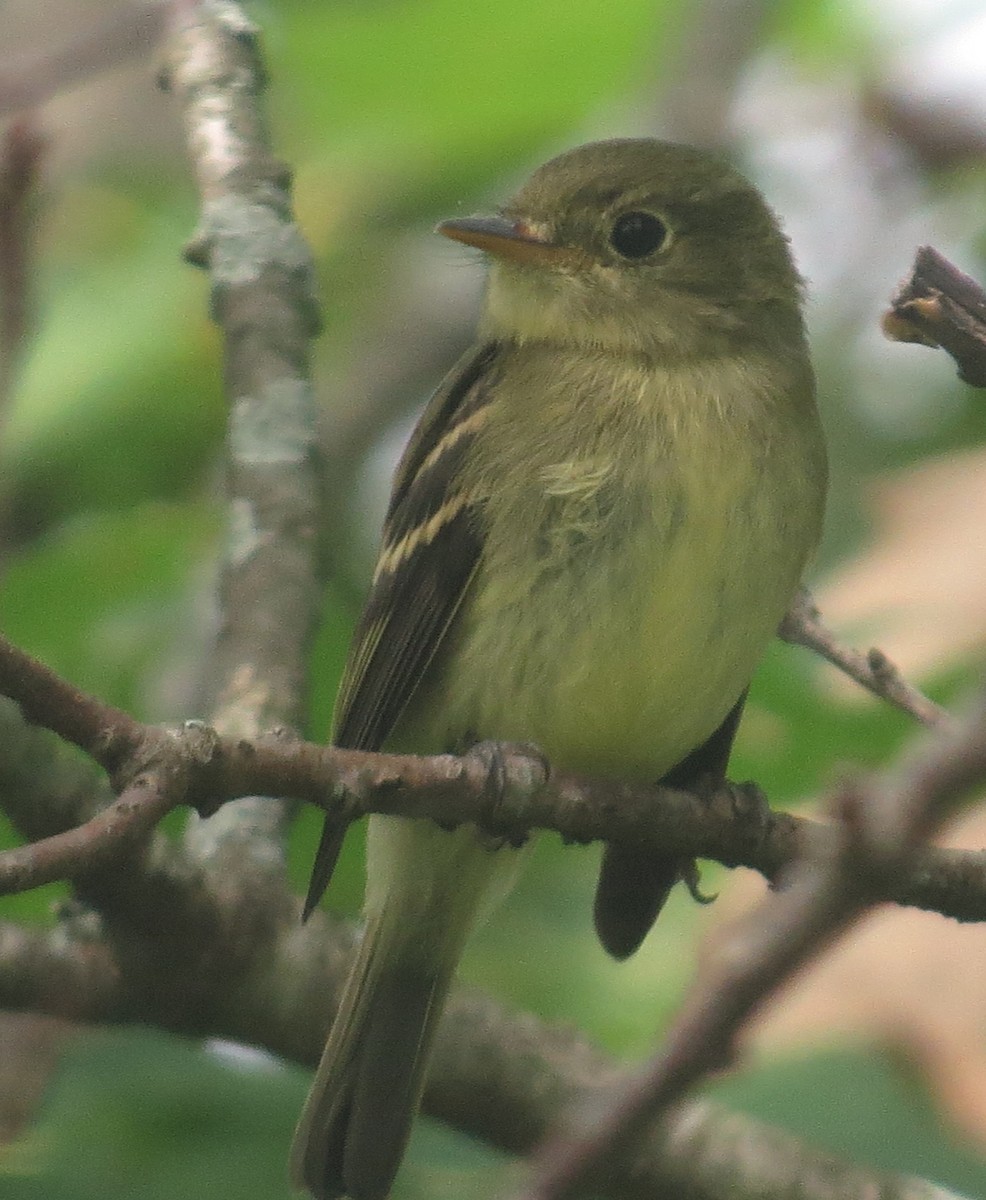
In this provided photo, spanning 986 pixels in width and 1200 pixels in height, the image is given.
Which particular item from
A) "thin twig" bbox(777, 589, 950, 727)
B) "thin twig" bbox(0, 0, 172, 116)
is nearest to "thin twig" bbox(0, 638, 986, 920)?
"thin twig" bbox(777, 589, 950, 727)

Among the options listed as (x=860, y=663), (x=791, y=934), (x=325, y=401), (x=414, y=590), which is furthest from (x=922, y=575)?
(x=791, y=934)

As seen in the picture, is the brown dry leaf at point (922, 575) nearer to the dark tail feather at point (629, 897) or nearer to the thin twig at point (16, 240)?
the dark tail feather at point (629, 897)

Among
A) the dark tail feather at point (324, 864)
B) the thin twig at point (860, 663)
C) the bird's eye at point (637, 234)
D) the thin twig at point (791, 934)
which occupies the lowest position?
the thin twig at point (791, 934)

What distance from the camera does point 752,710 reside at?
370cm

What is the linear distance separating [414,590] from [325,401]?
8.22 ft

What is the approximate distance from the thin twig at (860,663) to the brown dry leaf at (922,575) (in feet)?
0.41

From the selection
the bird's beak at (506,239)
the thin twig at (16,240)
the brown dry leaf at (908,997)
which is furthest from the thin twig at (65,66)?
the brown dry leaf at (908,997)

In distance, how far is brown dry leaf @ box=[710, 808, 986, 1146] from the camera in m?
3.59

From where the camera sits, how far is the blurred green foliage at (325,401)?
3139mm

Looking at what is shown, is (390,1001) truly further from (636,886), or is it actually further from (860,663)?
(860,663)

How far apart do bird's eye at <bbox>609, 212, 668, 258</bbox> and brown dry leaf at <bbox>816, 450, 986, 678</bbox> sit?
0.82 metres

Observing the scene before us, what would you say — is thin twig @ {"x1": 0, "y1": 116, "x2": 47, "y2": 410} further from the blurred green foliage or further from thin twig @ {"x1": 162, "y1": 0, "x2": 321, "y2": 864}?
thin twig @ {"x1": 162, "y1": 0, "x2": 321, "y2": 864}

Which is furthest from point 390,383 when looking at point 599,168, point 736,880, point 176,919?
point 176,919

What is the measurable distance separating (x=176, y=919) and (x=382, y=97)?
2345 mm
